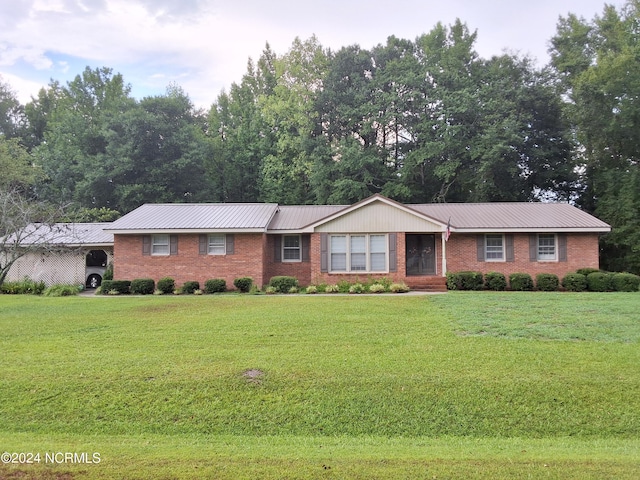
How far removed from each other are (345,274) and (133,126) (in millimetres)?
23137

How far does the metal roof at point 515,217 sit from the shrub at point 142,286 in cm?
1252

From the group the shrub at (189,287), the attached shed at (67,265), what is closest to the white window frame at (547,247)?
the shrub at (189,287)

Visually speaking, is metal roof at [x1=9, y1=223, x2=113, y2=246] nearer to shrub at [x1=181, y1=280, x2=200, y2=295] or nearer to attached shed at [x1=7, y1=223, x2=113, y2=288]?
attached shed at [x1=7, y1=223, x2=113, y2=288]

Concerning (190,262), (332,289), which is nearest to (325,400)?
(332,289)

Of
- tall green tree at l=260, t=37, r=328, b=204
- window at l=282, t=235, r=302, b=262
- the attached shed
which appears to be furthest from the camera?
tall green tree at l=260, t=37, r=328, b=204

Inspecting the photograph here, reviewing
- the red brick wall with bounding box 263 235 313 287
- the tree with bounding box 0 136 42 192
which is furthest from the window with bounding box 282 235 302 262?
the tree with bounding box 0 136 42 192

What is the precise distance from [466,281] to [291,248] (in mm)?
8180

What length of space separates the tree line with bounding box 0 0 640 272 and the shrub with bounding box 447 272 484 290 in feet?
41.2

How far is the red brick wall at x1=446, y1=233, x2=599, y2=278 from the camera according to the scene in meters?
20.2

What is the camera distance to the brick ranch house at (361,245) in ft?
64.6

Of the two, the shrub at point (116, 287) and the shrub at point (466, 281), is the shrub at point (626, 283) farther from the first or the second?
the shrub at point (116, 287)

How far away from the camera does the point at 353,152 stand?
3067cm

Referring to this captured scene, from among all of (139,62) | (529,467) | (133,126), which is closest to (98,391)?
(529,467)

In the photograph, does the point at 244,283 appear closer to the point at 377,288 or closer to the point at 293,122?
the point at 377,288
